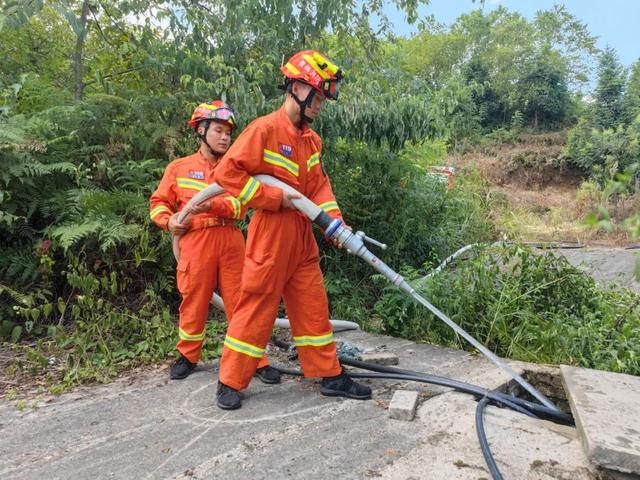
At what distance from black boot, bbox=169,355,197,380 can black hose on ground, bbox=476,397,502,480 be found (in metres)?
1.85

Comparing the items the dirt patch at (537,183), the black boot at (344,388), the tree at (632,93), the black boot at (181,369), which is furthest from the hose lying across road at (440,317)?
the tree at (632,93)

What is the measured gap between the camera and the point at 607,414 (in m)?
2.44

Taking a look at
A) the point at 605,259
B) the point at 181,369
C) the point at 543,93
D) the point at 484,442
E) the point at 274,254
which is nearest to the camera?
the point at 484,442

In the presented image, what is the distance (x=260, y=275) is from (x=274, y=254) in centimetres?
14

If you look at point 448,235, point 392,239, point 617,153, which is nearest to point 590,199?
point 617,153

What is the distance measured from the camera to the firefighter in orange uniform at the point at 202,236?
10.6ft

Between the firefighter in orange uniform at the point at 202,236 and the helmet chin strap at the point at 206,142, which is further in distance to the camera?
the helmet chin strap at the point at 206,142

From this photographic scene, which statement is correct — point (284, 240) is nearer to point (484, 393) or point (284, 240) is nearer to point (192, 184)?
point (192, 184)

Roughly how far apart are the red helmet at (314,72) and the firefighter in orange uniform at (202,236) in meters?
0.79

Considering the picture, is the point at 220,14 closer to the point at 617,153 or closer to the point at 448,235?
the point at 448,235

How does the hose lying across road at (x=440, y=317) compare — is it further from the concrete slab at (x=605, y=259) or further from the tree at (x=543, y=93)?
the tree at (x=543, y=93)

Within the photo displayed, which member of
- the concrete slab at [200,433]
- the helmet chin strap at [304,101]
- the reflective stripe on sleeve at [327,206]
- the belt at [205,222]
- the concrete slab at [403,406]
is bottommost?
the concrete slab at [200,433]

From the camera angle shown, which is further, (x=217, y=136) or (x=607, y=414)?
(x=217, y=136)

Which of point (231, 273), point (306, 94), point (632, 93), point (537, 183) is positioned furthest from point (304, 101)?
point (632, 93)
